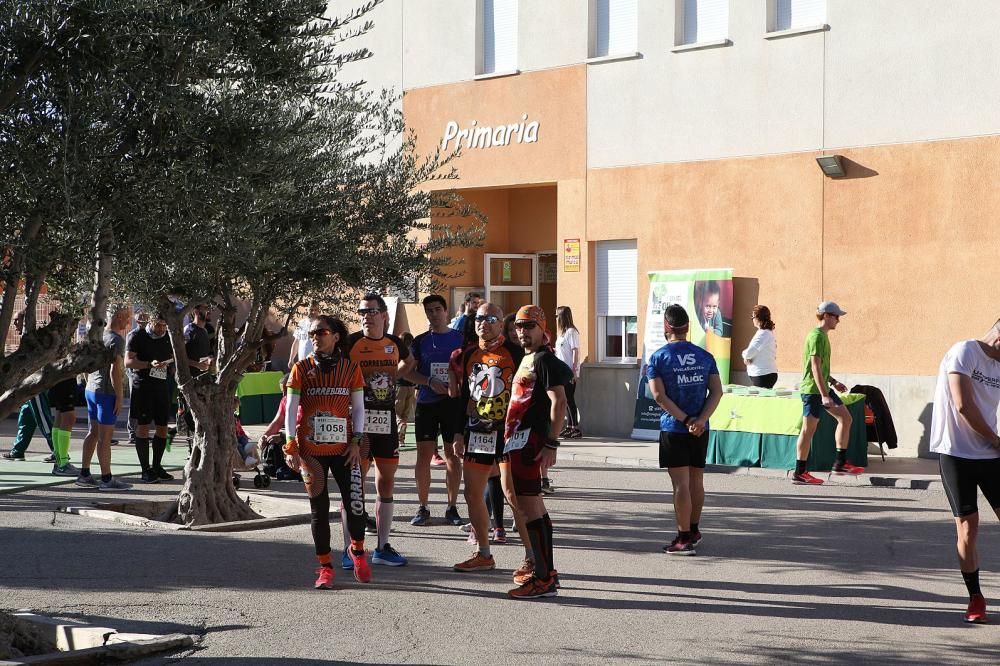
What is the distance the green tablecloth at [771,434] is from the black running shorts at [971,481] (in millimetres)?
7541

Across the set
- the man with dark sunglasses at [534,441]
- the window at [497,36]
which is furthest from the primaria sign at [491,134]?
the man with dark sunglasses at [534,441]

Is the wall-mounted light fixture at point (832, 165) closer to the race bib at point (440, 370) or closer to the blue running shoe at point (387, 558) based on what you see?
the race bib at point (440, 370)

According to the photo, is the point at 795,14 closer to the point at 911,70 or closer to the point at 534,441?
the point at 911,70

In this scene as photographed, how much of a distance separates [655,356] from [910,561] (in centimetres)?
248

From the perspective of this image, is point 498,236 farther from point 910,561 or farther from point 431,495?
point 910,561

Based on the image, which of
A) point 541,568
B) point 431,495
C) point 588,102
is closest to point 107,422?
point 431,495

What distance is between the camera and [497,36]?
21719 mm

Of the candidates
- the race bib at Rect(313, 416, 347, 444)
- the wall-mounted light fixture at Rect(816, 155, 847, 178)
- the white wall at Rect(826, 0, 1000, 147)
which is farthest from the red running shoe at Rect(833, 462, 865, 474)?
the race bib at Rect(313, 416, 347, 444)

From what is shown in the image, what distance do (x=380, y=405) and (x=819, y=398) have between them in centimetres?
654

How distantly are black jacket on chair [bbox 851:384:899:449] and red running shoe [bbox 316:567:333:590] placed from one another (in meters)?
9.78

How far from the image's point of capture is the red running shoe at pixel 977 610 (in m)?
7.49

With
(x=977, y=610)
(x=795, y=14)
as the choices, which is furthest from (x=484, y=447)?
(x=795, y=14)

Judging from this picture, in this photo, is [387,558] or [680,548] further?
[680,548]

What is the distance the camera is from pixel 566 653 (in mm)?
6766
